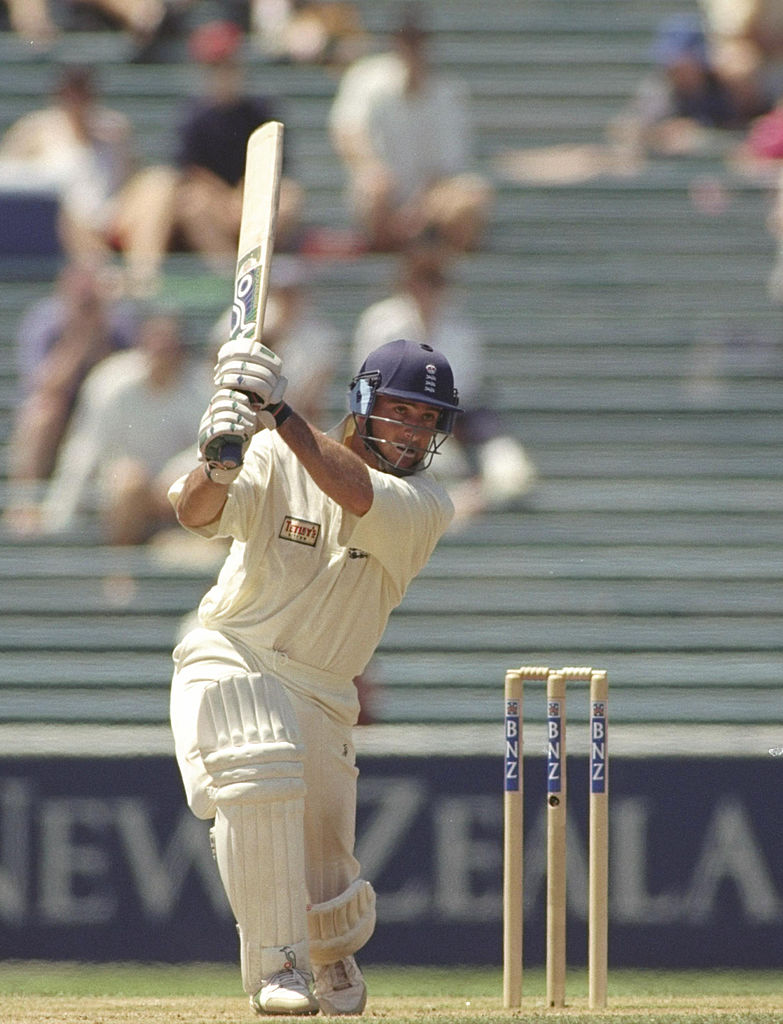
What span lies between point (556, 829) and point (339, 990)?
2.35 ft

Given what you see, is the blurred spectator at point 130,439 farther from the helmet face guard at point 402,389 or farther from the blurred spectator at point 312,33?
the helmet face guard at point 402,389

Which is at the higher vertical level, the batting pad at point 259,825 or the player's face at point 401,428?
the player's face at point 401,428

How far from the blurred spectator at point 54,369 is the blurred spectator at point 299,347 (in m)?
0.42

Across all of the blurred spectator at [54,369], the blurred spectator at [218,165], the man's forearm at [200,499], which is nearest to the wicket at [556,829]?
the man's forearm at [200,499]

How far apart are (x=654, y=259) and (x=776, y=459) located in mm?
1133

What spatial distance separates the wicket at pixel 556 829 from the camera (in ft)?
14.5

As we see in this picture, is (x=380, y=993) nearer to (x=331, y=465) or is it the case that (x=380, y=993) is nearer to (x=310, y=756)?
(x=310, y=756)

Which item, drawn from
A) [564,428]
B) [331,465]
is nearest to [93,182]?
[564,428]

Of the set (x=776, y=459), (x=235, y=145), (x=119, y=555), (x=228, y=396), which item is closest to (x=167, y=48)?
(x=235, y=145)

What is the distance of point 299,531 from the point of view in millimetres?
3896

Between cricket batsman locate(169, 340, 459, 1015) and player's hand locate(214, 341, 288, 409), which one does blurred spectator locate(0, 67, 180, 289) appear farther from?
player's hand locate(214, 341, 288, 409)

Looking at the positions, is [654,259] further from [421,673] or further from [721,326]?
[421,673]

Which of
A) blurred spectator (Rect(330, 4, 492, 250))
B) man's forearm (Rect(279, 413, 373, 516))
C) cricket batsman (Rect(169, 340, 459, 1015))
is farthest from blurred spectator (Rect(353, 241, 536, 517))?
man's forearm (Rect(279, 413, 373, 516))

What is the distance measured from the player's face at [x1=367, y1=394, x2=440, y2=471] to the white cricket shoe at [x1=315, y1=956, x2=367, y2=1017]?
108 centimetres
